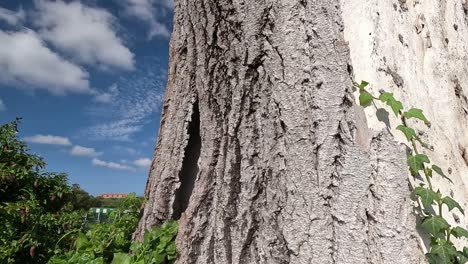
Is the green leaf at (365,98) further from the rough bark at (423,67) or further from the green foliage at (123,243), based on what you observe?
the green foliage at (123,243)

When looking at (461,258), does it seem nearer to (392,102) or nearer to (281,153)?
(392,102)

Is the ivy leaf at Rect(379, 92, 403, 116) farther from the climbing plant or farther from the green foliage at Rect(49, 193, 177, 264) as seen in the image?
the green foliage at Rect(49, 193, 177, 264)

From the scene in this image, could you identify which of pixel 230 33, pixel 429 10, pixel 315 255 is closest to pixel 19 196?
pixel 230 33

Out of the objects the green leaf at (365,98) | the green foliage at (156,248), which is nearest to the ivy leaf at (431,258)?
the green leaf at (365,98)

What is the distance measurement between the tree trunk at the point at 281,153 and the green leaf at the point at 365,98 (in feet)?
0.28

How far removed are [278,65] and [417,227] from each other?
1.05 metres

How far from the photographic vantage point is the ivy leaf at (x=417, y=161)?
1.95 meters

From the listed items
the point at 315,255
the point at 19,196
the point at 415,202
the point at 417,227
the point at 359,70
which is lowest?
the point at 315,255

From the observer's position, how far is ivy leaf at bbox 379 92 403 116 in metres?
1.93

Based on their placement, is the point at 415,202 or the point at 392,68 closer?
the point at 415,202

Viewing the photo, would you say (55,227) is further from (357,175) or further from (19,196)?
(357,175)

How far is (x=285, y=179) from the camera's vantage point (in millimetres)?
1818

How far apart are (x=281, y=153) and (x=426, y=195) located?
0.74 meters

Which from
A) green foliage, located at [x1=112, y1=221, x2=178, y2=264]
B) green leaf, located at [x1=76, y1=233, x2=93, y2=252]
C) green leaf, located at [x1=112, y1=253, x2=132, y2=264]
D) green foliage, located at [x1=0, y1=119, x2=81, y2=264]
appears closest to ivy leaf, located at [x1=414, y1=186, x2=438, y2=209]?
green foliage, located at [x1=112, y1=221, x2=178, y2=264]
